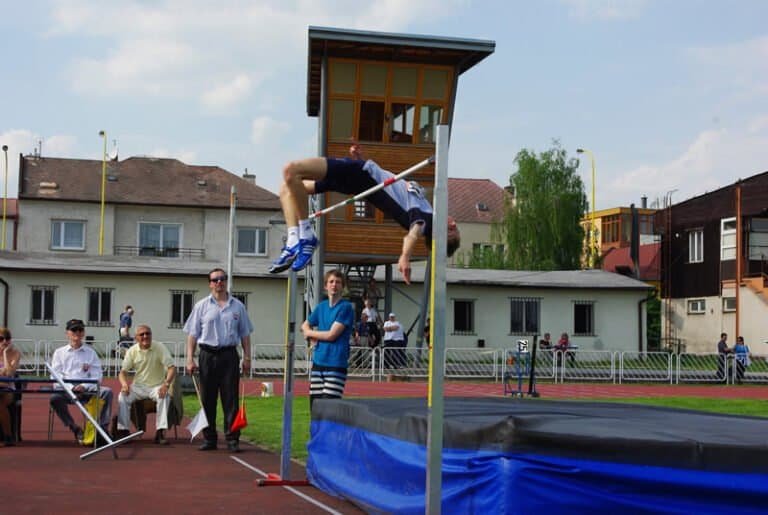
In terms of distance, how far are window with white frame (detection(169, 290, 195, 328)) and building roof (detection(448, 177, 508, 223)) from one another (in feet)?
147

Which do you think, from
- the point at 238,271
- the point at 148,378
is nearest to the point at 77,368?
the point at 148,378

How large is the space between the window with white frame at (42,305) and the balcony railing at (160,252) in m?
18.6

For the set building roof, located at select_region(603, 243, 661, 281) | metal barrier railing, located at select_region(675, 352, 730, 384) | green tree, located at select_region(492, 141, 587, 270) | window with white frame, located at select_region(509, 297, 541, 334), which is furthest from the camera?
building roof, located at select_region(603, 243, 661, 281)

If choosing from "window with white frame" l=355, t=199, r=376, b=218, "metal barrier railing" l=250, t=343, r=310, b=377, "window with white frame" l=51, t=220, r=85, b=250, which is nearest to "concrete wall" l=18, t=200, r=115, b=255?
"window with white frame" l=51, t=220, r=85, b=250

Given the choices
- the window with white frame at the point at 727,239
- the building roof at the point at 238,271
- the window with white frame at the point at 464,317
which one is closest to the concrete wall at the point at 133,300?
the building roof at the point at 238,271

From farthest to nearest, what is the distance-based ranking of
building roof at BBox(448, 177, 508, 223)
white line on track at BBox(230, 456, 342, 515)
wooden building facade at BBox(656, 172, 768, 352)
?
building roof at BBox(448, 177, 508, 223) → wooden building facade at BBox(656, 172, 768, 352) → white line on track at BBox(230, 456, 342, 515)

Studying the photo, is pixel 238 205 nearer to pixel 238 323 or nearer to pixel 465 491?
pixel 238 323

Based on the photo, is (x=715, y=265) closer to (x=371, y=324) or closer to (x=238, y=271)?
(x=238, y=271)

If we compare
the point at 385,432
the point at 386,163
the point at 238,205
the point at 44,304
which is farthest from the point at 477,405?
the point at 238,205

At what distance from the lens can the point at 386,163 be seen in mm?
32344

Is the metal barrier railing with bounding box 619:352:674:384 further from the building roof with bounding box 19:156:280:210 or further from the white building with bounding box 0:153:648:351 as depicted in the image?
the building roof with bounding box 19:156:280:210

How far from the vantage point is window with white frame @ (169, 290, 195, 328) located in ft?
140

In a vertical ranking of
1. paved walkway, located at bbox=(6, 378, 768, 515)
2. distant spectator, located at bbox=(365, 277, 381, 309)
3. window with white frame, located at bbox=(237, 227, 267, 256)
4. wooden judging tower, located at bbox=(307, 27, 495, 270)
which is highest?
wooden judging tower, located at bbox=(307, 27, 495, 270)

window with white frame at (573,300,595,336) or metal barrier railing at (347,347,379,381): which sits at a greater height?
window with white frame at (573,300,595,336)
